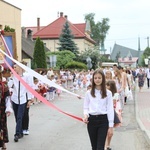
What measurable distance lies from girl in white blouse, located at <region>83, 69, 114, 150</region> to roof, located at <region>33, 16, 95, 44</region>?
232 ft

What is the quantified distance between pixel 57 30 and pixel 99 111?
73.7 m

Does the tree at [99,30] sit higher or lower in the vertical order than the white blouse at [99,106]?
higher

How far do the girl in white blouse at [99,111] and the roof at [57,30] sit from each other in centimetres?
7072

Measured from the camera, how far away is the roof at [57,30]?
7712cm

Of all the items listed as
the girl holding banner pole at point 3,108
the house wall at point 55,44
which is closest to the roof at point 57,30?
the house wall at point 55,44

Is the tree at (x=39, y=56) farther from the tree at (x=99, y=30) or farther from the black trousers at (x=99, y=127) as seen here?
the tree at (x=99, y=30)

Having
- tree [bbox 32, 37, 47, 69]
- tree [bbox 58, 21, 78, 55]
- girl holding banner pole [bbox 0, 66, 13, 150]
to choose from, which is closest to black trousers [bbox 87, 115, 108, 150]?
girl holding banner pole [bbox 0, 66, 13, 150]

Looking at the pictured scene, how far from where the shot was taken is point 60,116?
13.1 m

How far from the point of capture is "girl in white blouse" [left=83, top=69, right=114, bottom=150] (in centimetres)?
572

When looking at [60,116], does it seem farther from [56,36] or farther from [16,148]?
[56,36]

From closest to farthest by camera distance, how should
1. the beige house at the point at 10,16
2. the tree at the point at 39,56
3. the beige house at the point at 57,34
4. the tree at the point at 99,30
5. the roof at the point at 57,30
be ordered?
the beige house at the point at 10,16 < the tree at the point at 39,56 < the beige house at the point at 57,34 < the roof at the point at 57,30 < the tree at the point at 99,30

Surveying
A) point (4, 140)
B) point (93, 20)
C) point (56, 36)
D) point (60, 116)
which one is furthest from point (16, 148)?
point (93, 20)

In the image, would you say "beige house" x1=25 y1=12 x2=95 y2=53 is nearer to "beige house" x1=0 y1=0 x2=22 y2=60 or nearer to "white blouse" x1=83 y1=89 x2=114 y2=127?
"beige house" x1=0 y1=0 x2=22 y2=60

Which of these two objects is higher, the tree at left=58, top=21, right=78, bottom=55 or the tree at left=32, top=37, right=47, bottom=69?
the tree at left=58, top=21, right=78, bottom=55
